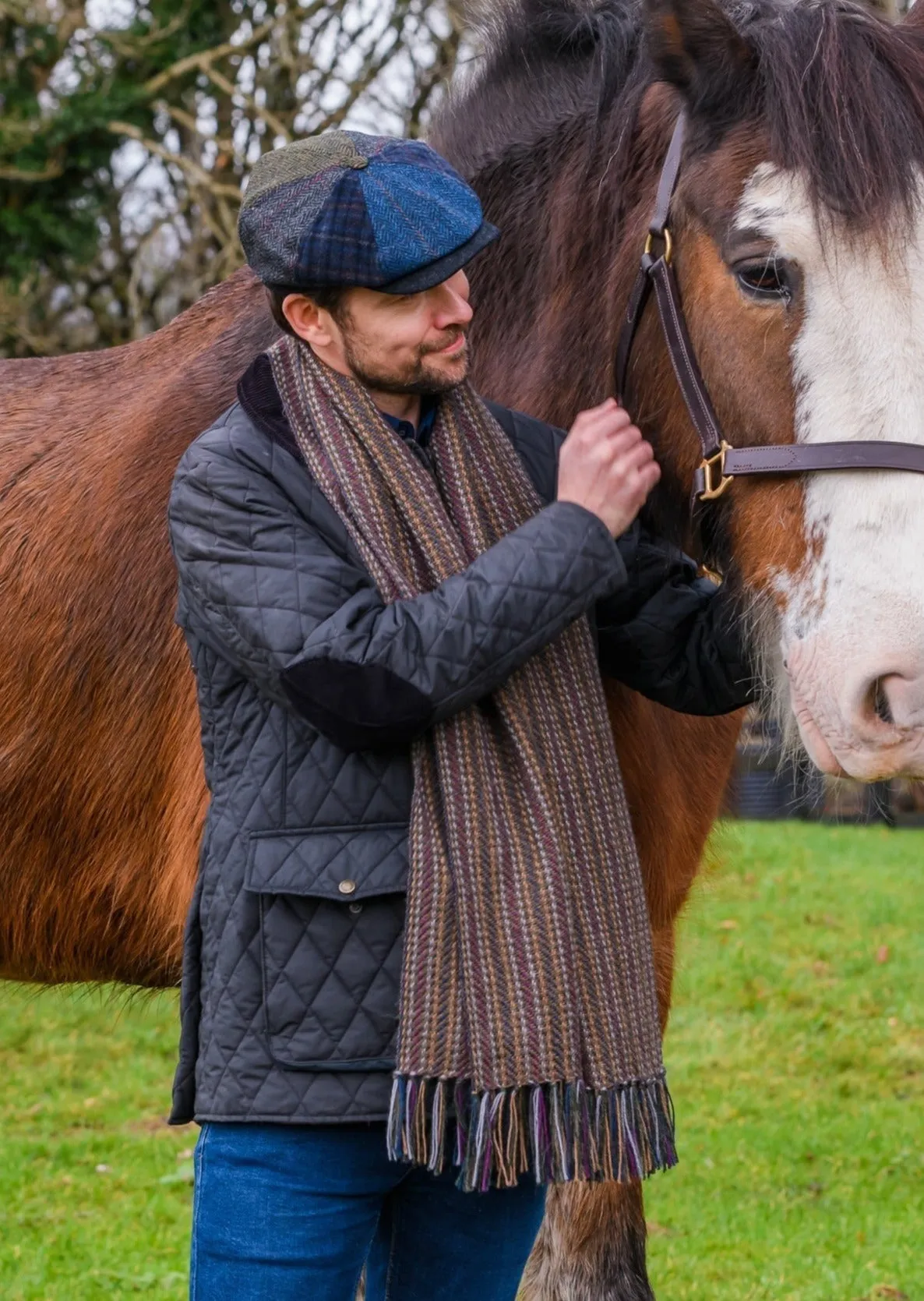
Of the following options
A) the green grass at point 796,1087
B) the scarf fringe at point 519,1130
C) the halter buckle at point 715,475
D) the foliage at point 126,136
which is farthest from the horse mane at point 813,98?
the foliage at point 126,136

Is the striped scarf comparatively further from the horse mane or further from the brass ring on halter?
the horse mane

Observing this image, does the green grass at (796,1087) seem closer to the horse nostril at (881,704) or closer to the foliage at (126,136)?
the horse nostril at (881,704)

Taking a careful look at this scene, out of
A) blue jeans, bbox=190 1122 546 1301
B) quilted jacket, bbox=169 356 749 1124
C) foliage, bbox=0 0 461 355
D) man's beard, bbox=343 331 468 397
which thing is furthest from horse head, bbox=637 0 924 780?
foliage, bbox=0 0 461 355

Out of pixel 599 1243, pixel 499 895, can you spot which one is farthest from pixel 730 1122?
pixel 499 895

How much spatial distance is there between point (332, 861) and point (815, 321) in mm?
906

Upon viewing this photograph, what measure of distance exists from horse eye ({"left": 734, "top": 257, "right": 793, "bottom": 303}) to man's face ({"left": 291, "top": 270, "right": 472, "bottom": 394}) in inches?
14.4

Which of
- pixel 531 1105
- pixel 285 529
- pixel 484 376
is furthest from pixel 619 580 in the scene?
pixel 484 376

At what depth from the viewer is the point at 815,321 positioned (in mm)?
1989

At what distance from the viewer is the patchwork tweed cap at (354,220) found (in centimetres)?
198

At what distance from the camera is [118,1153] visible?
18.0ft

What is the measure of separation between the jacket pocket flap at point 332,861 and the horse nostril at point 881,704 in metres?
0.60

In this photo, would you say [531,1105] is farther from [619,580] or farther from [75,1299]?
[75,1299]

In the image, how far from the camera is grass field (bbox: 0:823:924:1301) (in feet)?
14.7

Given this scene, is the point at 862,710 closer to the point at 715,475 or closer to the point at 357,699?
the point at 715,475
